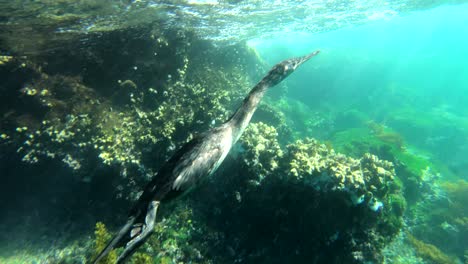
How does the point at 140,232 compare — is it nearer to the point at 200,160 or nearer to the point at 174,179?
the point at 174,179

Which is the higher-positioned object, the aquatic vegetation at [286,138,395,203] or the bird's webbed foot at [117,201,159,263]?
the bird's webbed foot at [117,201,159,263]

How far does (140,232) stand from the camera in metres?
1.94

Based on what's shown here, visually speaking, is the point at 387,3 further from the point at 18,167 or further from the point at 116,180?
the point at 18,167

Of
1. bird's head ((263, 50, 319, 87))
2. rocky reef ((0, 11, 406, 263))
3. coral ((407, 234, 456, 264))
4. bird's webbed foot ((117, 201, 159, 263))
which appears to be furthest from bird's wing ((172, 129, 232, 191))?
coral ((407, 234, 456, 264))

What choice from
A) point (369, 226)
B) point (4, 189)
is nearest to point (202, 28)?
point (4, 189)

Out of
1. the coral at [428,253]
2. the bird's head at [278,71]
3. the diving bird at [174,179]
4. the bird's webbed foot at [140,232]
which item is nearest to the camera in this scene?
the bird's webbed foot at [140,232]

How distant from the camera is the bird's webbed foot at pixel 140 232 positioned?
1760mm

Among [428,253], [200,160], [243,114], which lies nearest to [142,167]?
[243,114]

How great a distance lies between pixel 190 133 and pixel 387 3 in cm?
2763

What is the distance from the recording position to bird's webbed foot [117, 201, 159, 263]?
1.76 meters

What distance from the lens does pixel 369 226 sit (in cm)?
664

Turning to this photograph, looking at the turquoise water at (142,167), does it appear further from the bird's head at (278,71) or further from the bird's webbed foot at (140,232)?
the bird's head at (278,71)

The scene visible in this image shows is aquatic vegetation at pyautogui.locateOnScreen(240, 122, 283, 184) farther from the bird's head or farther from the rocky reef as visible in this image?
the bird's head

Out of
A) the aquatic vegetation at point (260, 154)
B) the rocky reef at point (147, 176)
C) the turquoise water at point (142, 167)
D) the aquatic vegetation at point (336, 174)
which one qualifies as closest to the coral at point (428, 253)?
the turquoise water at point (142, 167)
